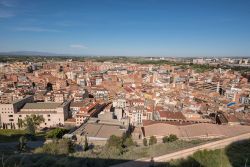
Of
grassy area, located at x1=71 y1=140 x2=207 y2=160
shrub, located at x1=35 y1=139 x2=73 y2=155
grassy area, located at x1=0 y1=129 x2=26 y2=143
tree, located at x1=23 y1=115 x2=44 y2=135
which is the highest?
grassy area, located at x1=71 y1=140 x2=207 y2=160

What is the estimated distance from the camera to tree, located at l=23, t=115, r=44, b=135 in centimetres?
1881

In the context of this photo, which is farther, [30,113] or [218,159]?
[30,113]

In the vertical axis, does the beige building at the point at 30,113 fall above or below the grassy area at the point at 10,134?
above

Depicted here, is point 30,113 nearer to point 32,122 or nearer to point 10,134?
point 32,122

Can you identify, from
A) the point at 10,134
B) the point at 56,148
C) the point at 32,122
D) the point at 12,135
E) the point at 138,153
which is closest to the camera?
the point at 138,153

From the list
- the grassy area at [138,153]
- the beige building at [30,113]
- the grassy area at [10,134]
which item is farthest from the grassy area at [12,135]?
the grassy area at [138,153]

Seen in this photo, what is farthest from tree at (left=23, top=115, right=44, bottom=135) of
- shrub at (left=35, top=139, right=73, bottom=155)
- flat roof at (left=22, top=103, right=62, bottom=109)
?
shrub at (left=35, top=139, right=73, bottom=155)

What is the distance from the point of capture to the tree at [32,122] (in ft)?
61.7

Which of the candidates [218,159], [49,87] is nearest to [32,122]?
[218,159]

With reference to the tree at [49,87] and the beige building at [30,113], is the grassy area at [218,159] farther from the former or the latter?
the tree at [49,87]

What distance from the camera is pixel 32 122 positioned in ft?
63.5

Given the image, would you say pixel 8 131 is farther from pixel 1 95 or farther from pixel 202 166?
pixel 202 166

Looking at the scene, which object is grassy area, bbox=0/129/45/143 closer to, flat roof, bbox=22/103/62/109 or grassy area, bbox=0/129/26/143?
grassy area, bbox=0/129/26/143

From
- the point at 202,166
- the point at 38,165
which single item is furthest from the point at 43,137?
the point at 202,166
